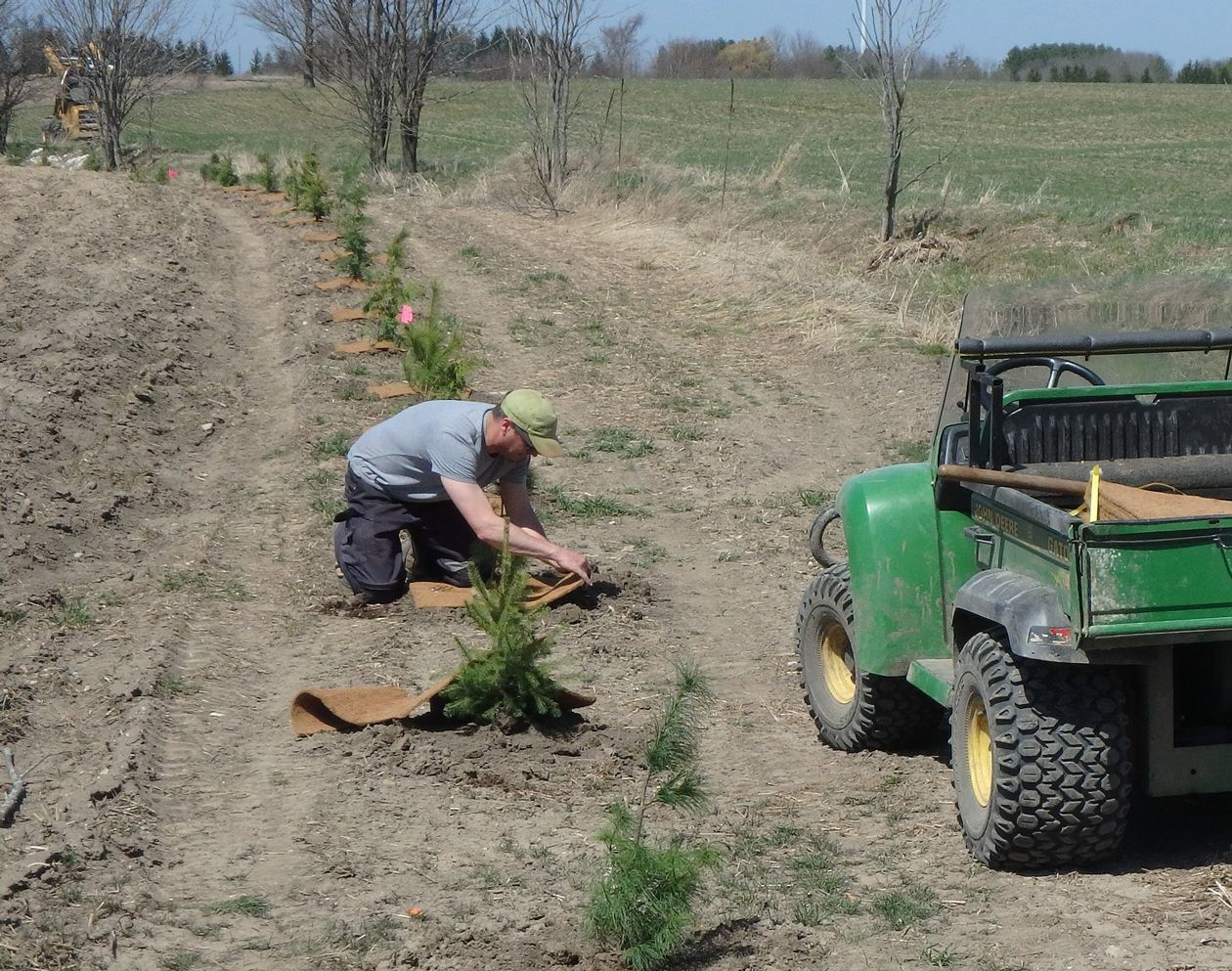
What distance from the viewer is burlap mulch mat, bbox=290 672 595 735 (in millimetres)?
5500

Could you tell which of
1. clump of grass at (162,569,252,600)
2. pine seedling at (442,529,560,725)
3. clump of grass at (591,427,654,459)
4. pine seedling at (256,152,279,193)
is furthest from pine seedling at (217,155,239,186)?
→ pine seedling at (442,529,560,725)

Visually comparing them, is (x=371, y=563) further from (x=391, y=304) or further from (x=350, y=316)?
(x=350, y=316)

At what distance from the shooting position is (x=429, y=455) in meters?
6.80

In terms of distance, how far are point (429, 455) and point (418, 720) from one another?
154 cm

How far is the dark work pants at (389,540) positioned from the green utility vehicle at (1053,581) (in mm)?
2076

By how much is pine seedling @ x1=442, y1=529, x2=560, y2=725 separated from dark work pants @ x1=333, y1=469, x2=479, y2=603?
1.81m

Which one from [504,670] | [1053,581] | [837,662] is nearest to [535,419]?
[504,670]

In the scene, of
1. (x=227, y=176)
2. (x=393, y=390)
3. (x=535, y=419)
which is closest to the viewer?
(x=535, y=419)

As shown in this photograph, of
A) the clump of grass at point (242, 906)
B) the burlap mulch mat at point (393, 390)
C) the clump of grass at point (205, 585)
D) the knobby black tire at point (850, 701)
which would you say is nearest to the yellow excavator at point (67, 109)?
the burlap mulch mat at point (393, 390)

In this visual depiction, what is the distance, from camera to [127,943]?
385 centimetres

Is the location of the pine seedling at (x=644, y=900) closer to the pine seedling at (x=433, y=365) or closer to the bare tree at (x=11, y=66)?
the pine seedling at (x=433, y=365)

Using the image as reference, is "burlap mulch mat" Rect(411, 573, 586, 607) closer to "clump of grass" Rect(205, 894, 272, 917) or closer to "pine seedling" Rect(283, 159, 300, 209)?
"clump of grass" Rect(205, 894, 272, 917)

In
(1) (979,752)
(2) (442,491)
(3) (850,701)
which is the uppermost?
(2) (442,491)

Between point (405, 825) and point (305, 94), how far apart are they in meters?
66.0
